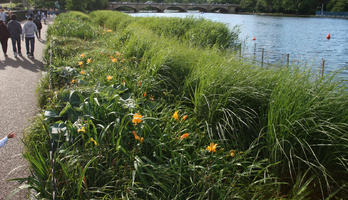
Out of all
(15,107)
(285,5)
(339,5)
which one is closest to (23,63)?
(15,107)

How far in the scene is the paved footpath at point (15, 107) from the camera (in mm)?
3316

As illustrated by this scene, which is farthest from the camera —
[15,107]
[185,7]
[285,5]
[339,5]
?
[185,7]

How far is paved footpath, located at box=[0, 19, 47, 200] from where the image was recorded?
10.9 ft

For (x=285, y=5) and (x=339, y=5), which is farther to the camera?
(x=285, y=5)

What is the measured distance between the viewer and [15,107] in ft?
18.3

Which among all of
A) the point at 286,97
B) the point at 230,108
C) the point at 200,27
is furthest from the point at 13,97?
the point at 200,27

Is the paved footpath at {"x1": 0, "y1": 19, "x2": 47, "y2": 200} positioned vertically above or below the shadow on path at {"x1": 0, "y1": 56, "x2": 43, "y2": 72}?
below

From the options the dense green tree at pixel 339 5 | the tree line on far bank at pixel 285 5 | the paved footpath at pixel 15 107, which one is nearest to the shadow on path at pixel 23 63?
the paved footpath at pixel 15 107

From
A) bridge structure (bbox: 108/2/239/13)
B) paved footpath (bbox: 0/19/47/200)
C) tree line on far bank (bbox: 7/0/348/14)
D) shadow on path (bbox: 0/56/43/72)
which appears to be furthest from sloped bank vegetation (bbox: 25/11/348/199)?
bridge structure (bbox: 108/2/239/13)

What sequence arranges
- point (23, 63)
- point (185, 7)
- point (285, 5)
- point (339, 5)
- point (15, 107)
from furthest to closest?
point (185, 7) < point (285, 5) < point (339, 5) < point (23, 63) < point (15, 107)

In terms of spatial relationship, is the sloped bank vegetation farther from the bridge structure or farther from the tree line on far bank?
the bridge structure

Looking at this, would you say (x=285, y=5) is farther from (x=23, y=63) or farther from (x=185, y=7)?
(x=23, y=63)

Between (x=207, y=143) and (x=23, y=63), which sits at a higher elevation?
(x=23, y=63)

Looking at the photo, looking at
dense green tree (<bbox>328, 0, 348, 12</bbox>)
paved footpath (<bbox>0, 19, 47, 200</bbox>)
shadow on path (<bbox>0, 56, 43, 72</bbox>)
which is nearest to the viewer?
paved footpath (<bbox>0, 19, 47, 200</bbox>)
